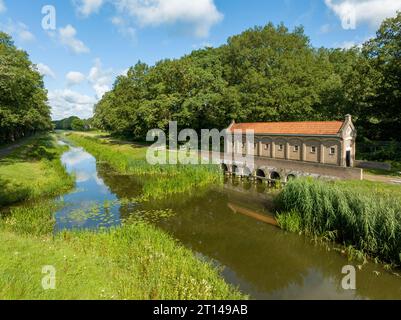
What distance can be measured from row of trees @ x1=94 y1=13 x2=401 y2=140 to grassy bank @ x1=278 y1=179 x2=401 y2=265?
2085 cm

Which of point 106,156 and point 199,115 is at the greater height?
point 199,115

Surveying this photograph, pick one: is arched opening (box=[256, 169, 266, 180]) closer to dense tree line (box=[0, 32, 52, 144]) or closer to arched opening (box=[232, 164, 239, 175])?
arched opening (box=[232, 164, 239, 175])

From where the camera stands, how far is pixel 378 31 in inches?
1257

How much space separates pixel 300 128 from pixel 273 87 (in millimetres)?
14299

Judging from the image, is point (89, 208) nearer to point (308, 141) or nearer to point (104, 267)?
point (104, 267)

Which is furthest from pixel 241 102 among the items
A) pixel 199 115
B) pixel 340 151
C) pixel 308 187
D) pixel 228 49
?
pixel 308 187

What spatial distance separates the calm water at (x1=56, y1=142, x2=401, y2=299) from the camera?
11.4 meters

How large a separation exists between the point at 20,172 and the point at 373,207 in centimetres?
2881

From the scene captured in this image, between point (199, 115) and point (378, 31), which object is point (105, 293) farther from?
point (199, 115)

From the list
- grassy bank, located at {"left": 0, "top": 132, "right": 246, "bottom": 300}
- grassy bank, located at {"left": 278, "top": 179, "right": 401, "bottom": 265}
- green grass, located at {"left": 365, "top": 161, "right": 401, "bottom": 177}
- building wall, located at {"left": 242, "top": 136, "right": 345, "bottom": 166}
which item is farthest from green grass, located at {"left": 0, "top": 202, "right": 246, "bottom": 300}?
green grass, located at {"left": 365, "top": 161, "right": 401, "bottom": 177}

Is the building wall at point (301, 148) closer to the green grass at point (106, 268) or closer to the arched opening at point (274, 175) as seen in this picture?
the arched opening at point (274, 175)
